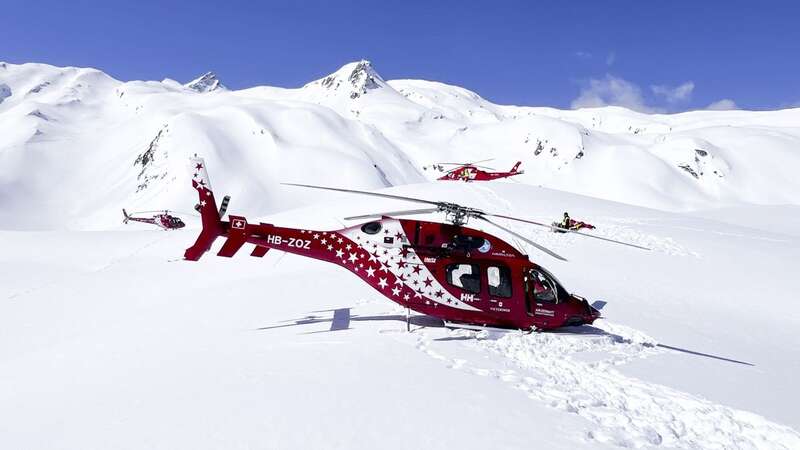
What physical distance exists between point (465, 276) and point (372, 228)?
248 cm

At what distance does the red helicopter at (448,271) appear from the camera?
10.4 m

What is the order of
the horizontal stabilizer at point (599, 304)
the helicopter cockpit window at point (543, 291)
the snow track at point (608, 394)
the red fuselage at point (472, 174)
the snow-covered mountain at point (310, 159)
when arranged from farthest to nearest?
the snow-covered mountain at point (310, 159) < the red fuselage at point (472, 174) < the horizontal stabilizer at point (599, 304) < the helicopter cockpit window at point (543, 291) < the snow track at point (608, 394)

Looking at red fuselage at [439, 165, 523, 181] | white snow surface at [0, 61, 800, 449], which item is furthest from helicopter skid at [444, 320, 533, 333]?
red fuselage at [439, 165, 523, 181]

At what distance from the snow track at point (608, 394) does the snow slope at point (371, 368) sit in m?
0.03

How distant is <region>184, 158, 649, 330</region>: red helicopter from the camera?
34.0 ft

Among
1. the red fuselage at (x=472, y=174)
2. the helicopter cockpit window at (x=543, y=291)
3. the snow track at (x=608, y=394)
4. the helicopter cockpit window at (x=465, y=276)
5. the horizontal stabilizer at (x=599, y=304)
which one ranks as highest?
the red fuselage at (x=472, y=174)

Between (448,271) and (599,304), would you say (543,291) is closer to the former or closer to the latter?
(448,271)

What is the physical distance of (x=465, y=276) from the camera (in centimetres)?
1045

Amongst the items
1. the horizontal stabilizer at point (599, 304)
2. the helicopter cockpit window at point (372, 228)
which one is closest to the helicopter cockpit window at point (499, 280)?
the helicopter cockpit window at point (372, 228)

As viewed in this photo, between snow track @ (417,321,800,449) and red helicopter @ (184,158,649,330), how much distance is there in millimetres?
490

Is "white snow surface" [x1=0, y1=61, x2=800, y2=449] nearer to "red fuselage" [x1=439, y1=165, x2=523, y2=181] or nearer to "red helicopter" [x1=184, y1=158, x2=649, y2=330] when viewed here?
"red helicopter" [x1=184, y1=158, x2=649, y2=330]

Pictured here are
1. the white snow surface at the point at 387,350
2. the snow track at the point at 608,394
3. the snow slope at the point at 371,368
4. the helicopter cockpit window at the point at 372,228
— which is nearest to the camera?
the snow slope at the point at 371,368

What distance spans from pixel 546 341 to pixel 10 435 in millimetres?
9320

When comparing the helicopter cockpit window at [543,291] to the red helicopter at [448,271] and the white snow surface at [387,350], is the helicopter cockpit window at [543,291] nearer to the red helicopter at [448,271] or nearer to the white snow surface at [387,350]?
the red helicopter at [448,271]
